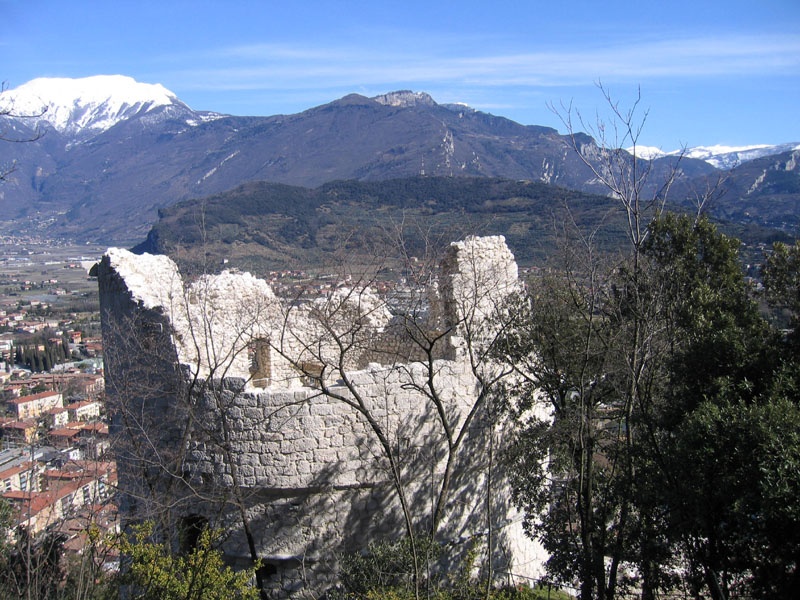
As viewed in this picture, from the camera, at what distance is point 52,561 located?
11516 mm

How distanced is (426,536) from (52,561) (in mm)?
7670

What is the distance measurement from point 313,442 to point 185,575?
93.9 inches

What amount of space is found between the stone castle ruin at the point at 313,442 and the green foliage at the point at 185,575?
1.28ft

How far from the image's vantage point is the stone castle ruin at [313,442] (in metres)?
7.96

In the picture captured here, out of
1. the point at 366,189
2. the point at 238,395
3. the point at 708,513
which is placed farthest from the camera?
the point at 366,189

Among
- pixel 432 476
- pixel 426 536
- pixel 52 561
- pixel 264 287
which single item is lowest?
pixel 52 561

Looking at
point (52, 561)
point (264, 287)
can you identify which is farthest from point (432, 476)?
point (52, 561)

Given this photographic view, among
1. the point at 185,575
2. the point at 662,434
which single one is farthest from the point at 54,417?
the point at 662,434

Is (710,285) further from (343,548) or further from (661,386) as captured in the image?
(343,548)

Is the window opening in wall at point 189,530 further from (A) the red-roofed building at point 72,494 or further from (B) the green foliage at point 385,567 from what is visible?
(B) the green foliage at point 385,567

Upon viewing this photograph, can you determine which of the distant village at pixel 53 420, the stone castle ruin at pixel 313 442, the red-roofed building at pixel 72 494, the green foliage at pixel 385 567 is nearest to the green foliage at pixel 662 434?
the stone castle ruin at pixel 313 442

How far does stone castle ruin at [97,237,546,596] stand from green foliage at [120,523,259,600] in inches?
15.4

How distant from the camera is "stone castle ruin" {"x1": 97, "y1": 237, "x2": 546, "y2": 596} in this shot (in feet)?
26.1

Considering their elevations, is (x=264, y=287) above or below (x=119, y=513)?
above
